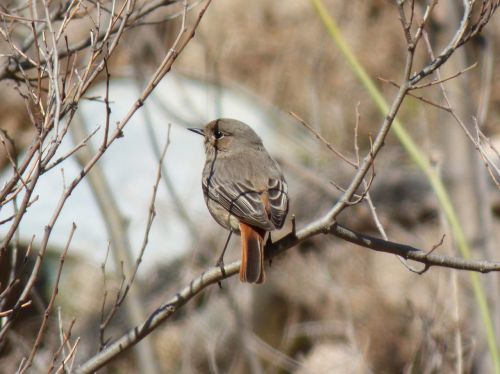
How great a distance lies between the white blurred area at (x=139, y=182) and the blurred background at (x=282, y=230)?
0.02 metres

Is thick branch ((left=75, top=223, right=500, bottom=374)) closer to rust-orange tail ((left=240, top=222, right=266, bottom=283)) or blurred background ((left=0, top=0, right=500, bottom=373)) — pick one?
rust-orange tail ((left=240, top=222, right=266, bottom=283))

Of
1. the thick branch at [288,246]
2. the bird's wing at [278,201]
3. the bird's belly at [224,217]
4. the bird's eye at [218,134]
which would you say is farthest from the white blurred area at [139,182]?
the thick branch at [288,246]

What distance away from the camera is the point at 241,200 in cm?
457

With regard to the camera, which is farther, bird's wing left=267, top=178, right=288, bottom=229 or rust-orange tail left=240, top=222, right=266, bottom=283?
bird's wing left=267, top=178, right=288, bottom=229

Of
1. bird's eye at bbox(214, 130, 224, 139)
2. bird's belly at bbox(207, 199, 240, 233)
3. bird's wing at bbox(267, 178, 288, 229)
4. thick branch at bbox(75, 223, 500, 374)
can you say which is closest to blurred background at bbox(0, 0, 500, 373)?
bird's eye at bbox(214, 130, 224, 139)

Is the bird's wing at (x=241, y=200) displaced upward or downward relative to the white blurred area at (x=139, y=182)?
upward

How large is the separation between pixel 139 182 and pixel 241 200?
5.05m

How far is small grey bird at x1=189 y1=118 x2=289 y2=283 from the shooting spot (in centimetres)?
428

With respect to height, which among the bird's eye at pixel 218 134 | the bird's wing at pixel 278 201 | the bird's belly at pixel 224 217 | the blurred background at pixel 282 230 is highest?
the bird's eye at pixel 218 134

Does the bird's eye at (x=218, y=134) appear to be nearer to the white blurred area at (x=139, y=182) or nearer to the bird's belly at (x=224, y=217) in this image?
the bird's belly at (x=224, y=217)

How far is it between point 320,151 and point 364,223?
1124mm

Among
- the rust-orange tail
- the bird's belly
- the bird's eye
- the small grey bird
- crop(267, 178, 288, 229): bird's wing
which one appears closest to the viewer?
the rust-orange tail

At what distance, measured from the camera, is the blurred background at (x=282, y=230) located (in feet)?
21.1

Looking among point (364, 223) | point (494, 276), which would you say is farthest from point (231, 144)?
point (364, 223)
